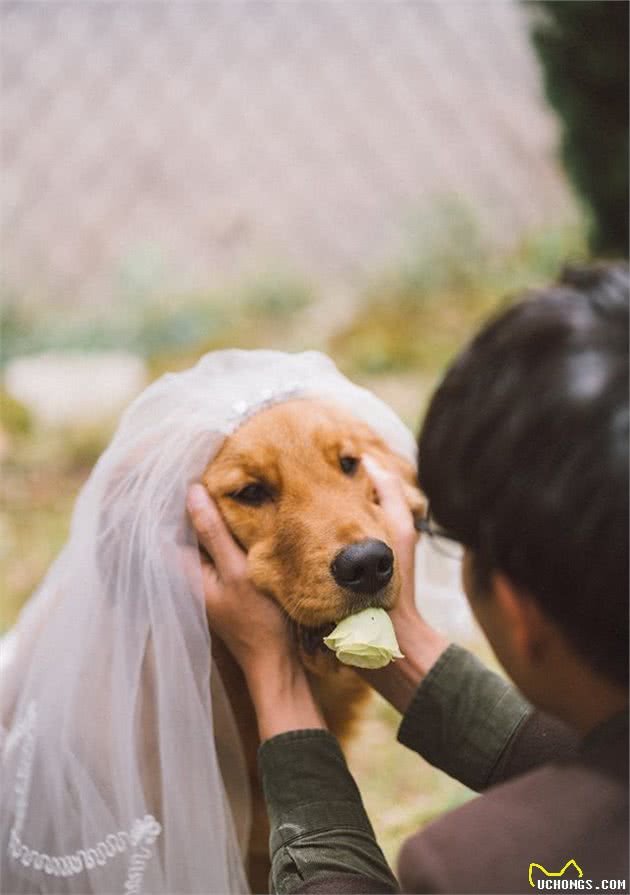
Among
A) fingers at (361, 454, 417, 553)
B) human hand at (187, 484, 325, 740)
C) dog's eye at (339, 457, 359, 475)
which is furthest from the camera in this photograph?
dog's eye at (339, 457, 359, 475)

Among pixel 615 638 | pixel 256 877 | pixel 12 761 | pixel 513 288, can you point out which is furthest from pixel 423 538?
pixel 513 288

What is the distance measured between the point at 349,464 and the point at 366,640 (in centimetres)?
52

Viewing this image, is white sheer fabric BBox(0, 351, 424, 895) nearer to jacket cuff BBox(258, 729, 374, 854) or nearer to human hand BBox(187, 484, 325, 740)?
human hand BBox(187, 484, 325, 740)

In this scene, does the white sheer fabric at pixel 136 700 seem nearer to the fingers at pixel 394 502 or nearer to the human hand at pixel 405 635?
the fingers at pixel 394 502

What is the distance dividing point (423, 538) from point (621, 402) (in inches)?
55.9

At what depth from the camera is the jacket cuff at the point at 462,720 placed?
1815mm

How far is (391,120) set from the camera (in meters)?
8.91

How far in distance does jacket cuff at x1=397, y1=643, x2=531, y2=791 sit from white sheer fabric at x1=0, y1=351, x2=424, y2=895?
438 millimetres

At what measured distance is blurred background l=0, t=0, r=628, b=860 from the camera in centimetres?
670

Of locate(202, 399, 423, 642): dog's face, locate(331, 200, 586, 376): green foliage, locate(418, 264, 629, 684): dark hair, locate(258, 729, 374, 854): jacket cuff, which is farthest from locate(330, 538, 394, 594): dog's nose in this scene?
locate(331, 200, 586, 376): green foliage

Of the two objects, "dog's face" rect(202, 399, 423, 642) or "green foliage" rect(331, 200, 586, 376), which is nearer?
"dog's face" rect(202, 399, 423, 642)

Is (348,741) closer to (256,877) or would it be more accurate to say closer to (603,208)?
(256,877)

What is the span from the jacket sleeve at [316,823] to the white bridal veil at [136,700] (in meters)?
0.26

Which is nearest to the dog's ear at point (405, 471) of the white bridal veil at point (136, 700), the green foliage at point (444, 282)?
the white bridal veil at point (136, 700)
